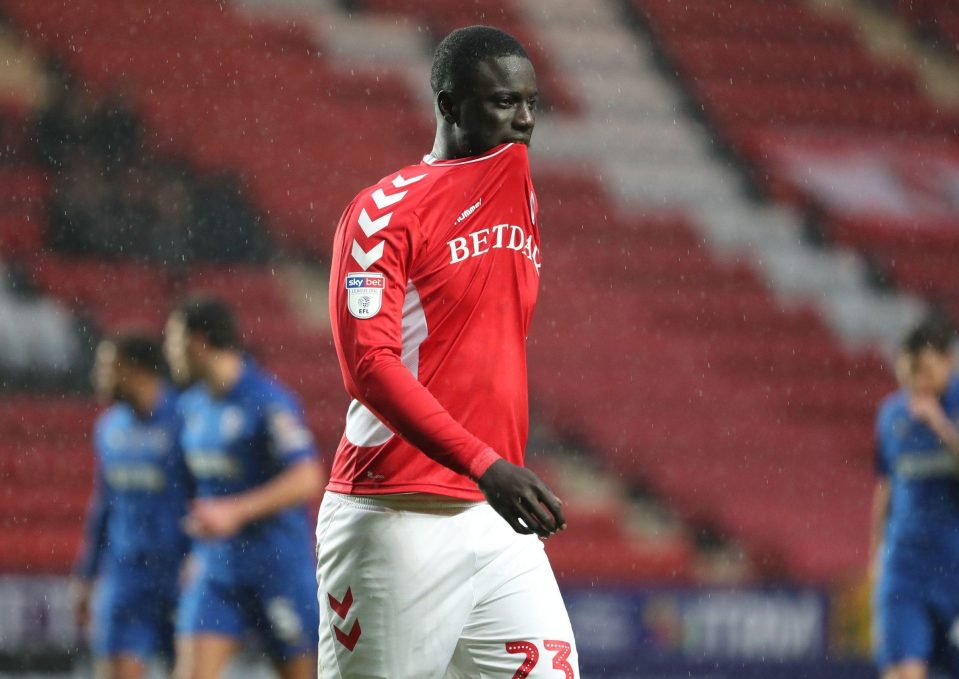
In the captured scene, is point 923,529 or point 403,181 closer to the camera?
point 403,181

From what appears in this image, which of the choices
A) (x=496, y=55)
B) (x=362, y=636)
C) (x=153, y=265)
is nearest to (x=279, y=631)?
(x=362, y=636)

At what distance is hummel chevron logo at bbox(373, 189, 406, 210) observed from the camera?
2791mm

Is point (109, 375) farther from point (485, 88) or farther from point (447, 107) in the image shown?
point (485, 88)

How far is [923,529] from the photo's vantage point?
20.7 ft

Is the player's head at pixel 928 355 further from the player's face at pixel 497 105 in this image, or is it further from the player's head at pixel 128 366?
the player's face at pixel 497 105

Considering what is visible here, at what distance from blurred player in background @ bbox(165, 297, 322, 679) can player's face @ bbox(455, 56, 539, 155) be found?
3.09 metres

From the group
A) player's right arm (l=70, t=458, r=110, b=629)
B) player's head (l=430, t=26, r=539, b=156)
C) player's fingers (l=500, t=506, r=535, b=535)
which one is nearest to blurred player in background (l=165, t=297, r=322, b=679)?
player's right arm (l=70, t=458, r=110, b=629)

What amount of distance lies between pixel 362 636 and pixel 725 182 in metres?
10.4

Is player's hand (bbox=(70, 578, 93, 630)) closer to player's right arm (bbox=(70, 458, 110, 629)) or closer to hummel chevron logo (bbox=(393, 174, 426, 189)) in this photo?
player's right arm (bbox=(70, 458, 110, 629))

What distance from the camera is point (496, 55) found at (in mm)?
2812

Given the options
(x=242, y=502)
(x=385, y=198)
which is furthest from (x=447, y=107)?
(x=242, y=502)

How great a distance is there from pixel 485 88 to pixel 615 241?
9.42 m

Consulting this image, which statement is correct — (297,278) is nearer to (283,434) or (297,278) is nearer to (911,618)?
(283,434)

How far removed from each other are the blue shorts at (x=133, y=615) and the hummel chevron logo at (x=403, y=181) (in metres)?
4.33
